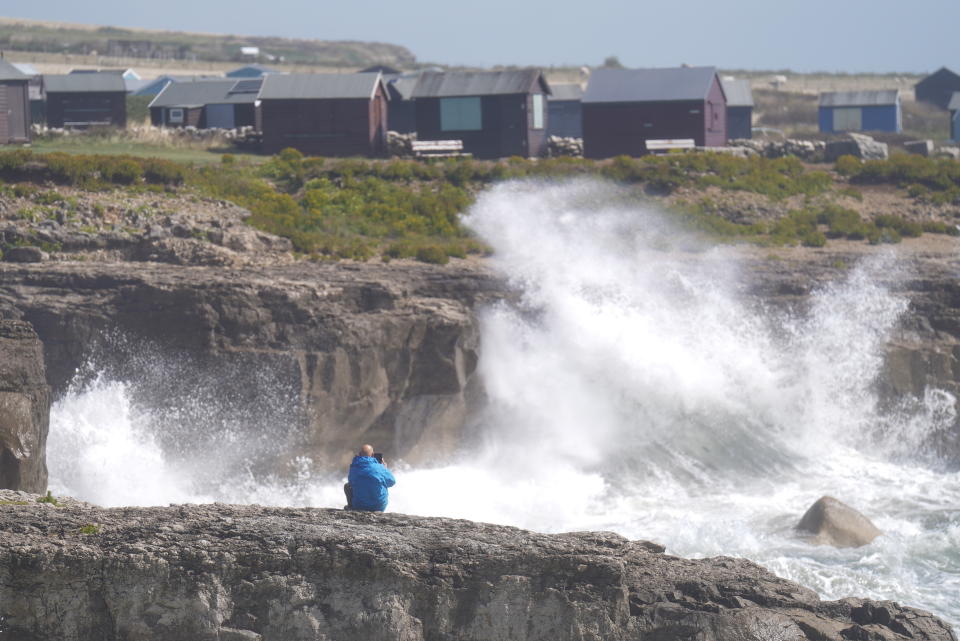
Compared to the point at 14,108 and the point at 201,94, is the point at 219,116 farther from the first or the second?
the point at 14,108

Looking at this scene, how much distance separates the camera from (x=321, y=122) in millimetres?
41688

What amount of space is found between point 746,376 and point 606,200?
8911 millimetres

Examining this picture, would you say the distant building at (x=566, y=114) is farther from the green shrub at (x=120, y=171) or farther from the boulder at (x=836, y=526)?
the boulder at (x=836, y=526)

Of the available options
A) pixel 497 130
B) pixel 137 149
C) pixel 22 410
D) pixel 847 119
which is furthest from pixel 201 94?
pixel 22 410

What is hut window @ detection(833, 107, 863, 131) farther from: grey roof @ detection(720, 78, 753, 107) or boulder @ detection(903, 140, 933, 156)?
boulder @ detection(903, 140, 933, 156)

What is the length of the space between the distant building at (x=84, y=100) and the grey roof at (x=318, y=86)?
631 inches

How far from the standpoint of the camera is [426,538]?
11.0 metres

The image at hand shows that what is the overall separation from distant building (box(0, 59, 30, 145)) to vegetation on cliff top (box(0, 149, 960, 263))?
811 centimetres

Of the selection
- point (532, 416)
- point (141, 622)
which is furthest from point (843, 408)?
point (141, 622)

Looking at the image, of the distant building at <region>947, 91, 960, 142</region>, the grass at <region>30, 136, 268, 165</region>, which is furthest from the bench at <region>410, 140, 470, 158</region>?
the distant building at <region>947, 91, 960, 142</region>

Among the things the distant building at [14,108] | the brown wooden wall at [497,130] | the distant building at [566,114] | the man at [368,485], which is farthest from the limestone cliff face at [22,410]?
the distant building at [566,114]

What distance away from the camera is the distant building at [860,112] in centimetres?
7075

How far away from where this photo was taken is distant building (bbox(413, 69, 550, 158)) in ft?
141

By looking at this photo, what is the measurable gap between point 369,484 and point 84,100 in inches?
1918
